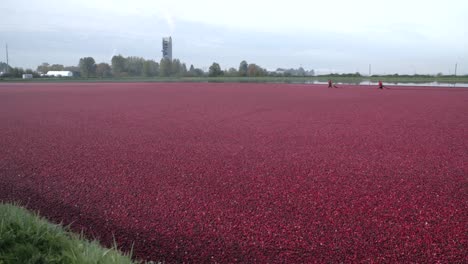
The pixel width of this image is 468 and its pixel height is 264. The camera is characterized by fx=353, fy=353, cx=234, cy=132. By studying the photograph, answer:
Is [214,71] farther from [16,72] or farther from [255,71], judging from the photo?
[16,72]

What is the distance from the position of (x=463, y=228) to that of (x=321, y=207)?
1455 millimetres

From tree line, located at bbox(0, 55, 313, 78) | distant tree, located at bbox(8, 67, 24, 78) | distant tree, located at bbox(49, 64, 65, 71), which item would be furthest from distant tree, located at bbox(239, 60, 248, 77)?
distant tree, located at bbox(49, 64, 65, 71)

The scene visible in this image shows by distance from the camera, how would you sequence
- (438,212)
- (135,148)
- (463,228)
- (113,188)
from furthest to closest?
(135,148), (113,188), (438,212), (463,228)

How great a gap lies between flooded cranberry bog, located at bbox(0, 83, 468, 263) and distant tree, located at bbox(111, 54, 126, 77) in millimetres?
119605

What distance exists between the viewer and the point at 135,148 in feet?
25.1

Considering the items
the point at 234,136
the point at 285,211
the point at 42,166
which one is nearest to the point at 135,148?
the point at 42,166

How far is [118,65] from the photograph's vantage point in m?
123

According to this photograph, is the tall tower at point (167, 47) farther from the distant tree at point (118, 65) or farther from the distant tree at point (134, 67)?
the distant tree at point (118, 65)

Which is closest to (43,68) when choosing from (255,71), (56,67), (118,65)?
(56,67)

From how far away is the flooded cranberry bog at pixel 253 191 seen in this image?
338 cm

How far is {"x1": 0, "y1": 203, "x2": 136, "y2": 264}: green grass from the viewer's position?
246cm

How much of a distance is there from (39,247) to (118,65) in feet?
421

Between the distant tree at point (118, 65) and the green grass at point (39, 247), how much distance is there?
126268 millimetres

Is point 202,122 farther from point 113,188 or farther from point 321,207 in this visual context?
point 321,207
